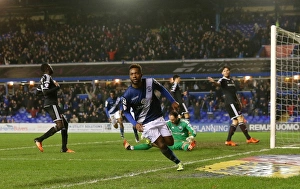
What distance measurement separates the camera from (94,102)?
34.8m

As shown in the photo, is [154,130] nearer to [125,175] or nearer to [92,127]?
[125,175]

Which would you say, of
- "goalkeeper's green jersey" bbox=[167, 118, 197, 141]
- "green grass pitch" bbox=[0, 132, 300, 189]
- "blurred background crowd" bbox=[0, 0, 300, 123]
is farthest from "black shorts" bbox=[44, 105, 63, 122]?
"blurred background crowd" bbox=[0, 0, 300, 123]

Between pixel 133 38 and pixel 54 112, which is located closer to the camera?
pixel 54 112

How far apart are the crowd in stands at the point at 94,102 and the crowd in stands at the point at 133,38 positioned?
9.66ft

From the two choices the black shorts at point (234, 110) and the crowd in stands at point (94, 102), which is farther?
the crowd in stands at point (94, 102)

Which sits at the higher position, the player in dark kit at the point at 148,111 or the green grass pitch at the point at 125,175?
the player in dark kit at the point at 148,111

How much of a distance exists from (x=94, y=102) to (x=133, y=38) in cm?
838

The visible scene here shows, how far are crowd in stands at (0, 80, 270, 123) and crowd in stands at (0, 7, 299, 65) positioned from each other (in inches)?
116

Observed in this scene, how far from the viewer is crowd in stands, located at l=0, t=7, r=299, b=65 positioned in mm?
37562

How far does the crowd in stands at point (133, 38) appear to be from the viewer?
123 feet

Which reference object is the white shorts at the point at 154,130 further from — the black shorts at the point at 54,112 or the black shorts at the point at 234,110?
the black shorts at the point at 234,110

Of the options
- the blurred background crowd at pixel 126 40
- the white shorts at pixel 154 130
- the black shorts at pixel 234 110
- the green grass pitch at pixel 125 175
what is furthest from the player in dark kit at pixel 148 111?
the blurred background crowd at pixel 126 40

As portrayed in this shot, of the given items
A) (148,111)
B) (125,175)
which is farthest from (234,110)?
(125,175)

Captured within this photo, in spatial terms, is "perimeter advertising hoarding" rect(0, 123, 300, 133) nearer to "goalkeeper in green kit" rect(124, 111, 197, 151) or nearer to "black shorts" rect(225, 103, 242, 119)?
"black shorts" rect(225, 103, 242, 119)
